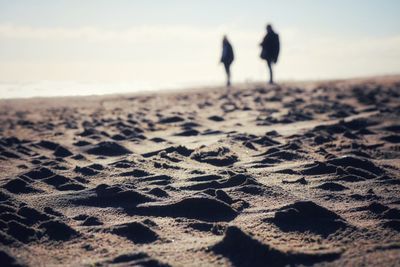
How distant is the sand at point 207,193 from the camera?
210cm

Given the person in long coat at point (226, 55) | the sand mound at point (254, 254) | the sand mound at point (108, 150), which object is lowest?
the sand mound at point (254, 254)

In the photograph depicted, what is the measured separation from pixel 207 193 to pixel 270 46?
10.1 m

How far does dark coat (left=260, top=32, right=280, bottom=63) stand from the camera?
12383 mm

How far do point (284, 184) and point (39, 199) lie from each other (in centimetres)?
175

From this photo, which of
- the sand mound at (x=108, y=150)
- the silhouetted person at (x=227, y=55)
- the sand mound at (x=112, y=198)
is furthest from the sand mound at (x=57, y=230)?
the silhouetted person at (x=227, y=55)

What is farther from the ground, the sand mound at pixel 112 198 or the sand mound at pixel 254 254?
the sand mound at pixel 112 198

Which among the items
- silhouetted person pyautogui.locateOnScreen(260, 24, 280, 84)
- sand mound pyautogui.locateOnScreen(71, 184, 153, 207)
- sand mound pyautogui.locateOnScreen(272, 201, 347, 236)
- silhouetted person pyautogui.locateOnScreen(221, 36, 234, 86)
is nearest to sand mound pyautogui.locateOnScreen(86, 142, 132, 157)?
sand mound pyautogui.locateOnScreen(71, 184, 153, 207)

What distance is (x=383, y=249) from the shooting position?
2.01 meters

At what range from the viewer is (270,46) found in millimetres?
12469

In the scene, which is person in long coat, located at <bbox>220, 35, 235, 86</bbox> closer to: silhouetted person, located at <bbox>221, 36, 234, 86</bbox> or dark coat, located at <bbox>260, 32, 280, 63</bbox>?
silhouetted person, located at <bbox>221, 36, 234, 86</bbox>

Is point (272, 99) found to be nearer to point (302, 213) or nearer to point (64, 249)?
point (302, 213)

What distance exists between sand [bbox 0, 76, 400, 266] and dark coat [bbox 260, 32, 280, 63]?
6.29 m

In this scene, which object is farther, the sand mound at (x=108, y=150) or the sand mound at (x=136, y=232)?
the sand mound at (x=108, y=150)

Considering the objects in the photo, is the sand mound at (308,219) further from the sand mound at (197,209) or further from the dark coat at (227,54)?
the dark coat at (227,54)
